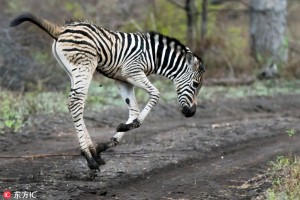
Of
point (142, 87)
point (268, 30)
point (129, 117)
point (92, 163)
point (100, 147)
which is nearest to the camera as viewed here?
point (92, 163)

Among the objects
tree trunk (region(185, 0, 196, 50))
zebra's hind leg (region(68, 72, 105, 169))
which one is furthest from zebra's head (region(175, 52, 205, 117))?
tree trunk (region(185, 0, 196, 50))

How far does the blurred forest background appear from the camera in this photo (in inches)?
655

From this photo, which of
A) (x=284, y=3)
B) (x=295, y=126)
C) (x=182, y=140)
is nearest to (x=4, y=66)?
(x=182, y=140)

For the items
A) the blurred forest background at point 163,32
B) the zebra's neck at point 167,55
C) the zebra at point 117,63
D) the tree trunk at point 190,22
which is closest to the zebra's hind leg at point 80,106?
the zebra at point 117,63

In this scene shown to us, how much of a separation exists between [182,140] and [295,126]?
305 cm

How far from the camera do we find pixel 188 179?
8.64 meters

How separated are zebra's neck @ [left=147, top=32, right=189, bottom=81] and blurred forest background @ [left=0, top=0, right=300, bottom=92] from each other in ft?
22.1

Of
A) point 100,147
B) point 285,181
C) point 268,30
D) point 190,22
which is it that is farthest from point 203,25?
point 285,181

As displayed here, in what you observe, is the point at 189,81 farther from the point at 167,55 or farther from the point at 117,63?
the point at 117,63

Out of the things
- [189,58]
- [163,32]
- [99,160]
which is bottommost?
[163,32]

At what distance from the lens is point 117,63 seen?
948 centimetres

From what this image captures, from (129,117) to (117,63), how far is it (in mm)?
939

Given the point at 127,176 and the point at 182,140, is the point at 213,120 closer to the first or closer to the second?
the point at 182,140

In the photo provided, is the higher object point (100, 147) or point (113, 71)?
point (113, 71)
